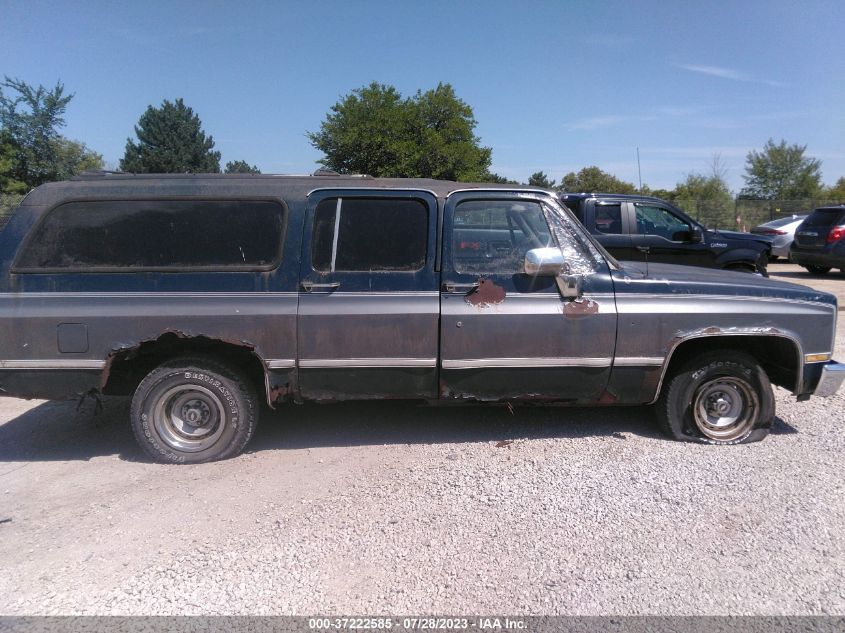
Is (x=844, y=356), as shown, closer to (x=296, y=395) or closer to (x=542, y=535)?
(x=542, y=535)

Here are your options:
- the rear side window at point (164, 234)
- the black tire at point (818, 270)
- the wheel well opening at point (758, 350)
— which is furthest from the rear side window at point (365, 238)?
the black tire at point (818, 270)

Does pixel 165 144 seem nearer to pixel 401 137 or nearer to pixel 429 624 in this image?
pixel 401 137

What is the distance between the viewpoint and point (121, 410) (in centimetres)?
576

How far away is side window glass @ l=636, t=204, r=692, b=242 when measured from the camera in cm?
1017

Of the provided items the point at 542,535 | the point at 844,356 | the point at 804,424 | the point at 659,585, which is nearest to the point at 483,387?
the point at 542,535

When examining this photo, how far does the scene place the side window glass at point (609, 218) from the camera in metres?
10.1

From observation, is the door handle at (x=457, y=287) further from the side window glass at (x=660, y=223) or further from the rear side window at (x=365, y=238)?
the side window glass at (x=660, y=223)

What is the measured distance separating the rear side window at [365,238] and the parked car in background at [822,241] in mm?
13603

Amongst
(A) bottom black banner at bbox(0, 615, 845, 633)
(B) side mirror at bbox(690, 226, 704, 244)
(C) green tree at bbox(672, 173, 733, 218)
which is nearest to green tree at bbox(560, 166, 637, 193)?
(C) green tree at bbox(672, 173, 733, 218)

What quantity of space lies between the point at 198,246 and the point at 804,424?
488cm

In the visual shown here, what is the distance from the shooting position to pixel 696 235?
10.1m

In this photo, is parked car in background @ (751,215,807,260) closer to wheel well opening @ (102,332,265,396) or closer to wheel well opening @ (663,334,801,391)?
wheel well opening @ (663,334,801,391)

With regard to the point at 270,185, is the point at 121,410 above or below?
below

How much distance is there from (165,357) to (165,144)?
57145 millimetres
